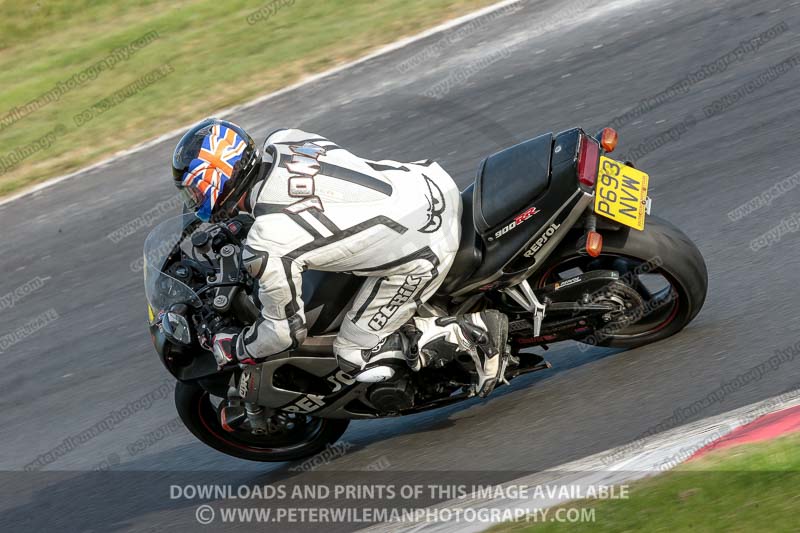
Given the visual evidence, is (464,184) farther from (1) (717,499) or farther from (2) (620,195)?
(1) (717,499)

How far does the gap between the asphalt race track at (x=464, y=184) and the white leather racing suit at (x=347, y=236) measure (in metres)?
0.95

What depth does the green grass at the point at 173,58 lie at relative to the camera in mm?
10477

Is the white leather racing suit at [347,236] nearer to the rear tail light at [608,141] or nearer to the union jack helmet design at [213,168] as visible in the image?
the union jack helmet design at [213,168]

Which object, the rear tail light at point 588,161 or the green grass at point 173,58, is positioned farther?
the green grass at point 173,58

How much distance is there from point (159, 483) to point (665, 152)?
14.5ft

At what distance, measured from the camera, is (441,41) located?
405 inches

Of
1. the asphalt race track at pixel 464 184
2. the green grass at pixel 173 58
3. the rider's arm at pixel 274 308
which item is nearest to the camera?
the rider's arm at pixel 274 308

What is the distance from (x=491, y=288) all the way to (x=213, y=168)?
1.53m

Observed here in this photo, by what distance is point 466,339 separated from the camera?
4840mm

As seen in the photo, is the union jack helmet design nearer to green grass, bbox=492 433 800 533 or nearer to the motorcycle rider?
the motorcycle rider

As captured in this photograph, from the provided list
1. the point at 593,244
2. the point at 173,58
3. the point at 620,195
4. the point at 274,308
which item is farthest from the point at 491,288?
the point at 173,58

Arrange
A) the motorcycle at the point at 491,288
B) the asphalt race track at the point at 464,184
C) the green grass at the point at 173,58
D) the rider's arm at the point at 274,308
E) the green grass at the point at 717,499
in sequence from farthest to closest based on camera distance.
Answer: the green grass at the point at 173,58 → the asphalt race track at the point at 464,184 → the motorcycle at the point at 491,288 → the rider's arm at the point at 274,308 → the green grass at the point at 717,499

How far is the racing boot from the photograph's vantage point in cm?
482

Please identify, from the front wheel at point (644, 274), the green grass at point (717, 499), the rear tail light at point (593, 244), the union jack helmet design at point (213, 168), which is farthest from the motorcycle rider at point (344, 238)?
the green grass at point (717, 499)
